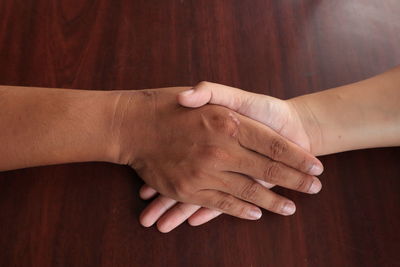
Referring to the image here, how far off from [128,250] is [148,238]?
0.04 meters

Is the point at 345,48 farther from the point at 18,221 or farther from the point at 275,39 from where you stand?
the point at 18,221

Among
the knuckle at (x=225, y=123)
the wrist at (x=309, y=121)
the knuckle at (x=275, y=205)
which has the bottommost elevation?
the knuckle at (x=275, y=205)

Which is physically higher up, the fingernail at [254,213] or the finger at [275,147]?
the finger at [275,147]

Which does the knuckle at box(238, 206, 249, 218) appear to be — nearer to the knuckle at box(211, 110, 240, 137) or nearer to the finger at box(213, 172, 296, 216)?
the finger at box(213, 172, 296, 216)

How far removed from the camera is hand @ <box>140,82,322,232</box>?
61 cm

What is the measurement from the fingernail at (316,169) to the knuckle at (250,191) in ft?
0.36

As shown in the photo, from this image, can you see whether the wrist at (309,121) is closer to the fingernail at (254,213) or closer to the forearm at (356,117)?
the forearm at (356,117)

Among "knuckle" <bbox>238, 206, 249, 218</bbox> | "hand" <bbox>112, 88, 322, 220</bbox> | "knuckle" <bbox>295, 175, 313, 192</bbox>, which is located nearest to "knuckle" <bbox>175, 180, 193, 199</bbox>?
"hand" <bbox>112, 88, 322, 220</bbox>

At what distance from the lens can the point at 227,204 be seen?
625mm

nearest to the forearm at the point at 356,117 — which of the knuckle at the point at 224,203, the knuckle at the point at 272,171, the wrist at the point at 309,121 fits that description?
the wrist at the point at 309,121

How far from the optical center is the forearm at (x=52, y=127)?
0.60 metres

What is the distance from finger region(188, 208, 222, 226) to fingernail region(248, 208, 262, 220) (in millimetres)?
65

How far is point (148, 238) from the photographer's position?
1.99 ft

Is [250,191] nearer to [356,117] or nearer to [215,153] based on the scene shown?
[215,153]
